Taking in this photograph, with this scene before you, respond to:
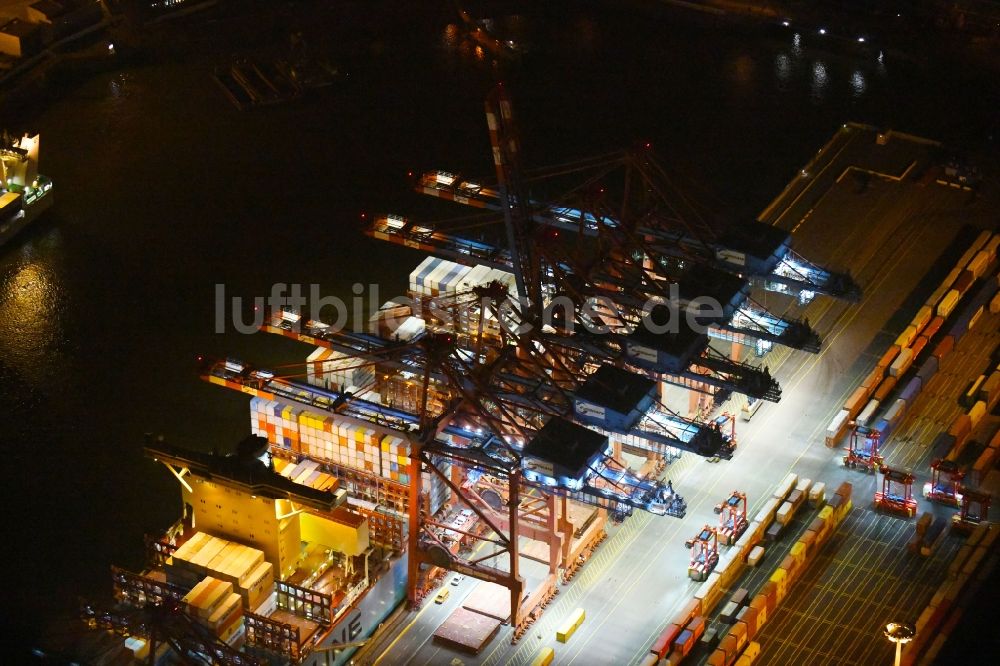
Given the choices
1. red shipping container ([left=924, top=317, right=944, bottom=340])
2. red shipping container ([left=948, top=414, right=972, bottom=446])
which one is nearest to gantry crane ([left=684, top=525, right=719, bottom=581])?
red shipping container ([left=948, top=414, right=972, bottom=446])

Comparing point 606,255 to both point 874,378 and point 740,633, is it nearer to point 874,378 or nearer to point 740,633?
point 874,378

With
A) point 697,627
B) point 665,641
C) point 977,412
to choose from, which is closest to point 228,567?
point 665,641

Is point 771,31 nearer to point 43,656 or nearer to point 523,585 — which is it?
point 523,585

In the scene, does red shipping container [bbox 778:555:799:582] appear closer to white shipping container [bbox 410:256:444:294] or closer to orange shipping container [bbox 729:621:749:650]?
orange shipping container [bbox 729:621:749:650]

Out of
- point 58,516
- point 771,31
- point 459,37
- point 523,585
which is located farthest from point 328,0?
point 523,585

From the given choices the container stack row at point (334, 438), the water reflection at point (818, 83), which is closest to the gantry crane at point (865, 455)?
the container stack row at point (334, 438)

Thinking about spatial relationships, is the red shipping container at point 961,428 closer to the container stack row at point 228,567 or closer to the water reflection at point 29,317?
the container stack row at point 228,567
